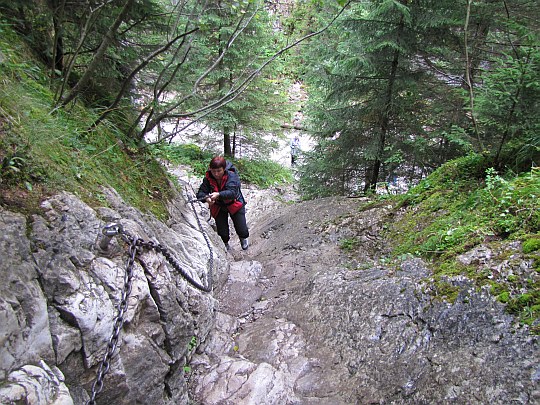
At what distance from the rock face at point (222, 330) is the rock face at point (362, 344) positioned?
1 cm

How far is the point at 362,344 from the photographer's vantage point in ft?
12.1

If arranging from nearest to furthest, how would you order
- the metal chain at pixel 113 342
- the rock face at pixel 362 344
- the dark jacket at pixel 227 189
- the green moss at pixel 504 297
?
the metal chain at pixel 113 342, the rock face at pixel 362 344, the green moss at pixel 504 297, the dark jacket at pixel 227 189

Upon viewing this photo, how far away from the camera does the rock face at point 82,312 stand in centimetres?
200

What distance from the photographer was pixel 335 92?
9234 millimetres

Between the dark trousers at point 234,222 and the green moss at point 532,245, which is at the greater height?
the dark trousers at point 234,222

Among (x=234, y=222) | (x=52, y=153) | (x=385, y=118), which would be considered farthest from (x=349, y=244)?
(x=52, y=153)

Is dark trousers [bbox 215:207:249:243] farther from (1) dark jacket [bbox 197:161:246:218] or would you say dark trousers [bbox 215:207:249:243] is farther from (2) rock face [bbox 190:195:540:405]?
(2) rock face [bbox 190:195:540:405]

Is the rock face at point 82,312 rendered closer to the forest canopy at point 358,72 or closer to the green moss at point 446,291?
the forest canopy at point 358,72

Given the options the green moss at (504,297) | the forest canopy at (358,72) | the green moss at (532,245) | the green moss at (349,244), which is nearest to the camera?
the green moss at (504,297)

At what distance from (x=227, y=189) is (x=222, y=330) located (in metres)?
2.33

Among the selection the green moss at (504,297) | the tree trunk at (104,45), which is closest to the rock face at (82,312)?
the tree trunk at (104,45)

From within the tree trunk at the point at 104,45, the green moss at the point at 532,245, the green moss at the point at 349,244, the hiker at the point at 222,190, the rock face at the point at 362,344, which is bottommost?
the rock face at the point at 362,344

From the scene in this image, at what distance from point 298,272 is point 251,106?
1068 cm

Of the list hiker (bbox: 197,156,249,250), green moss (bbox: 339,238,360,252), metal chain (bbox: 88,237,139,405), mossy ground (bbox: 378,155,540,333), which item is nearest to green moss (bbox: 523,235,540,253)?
mossy ground (bbox: 378,155,540,333)
